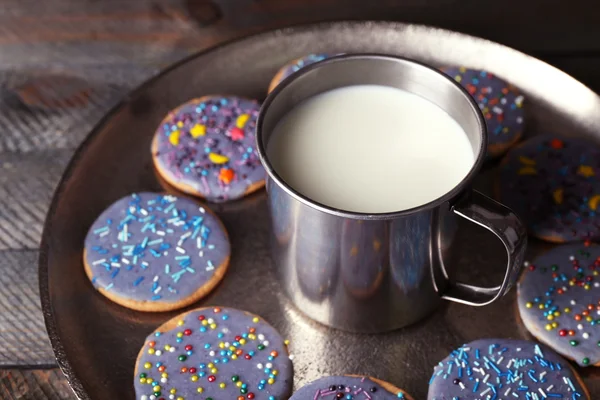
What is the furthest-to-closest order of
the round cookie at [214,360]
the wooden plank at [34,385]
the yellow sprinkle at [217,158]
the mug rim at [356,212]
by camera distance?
the yellow sprinkle at [217,158] → the wooden plank at [34,385] → the round cookie at [214,360] → the mug rim at [356,212]

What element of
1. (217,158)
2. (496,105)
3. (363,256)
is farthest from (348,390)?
(496,105)

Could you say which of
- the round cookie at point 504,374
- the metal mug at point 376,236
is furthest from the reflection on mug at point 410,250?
the round cookie at point 504,374

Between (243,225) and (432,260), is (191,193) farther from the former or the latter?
(432,260)

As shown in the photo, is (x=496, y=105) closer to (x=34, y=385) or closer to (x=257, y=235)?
(x=257, y=235)

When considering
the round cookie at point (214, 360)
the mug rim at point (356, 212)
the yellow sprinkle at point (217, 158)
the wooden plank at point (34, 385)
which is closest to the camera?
the mug rim at point (356, 212)

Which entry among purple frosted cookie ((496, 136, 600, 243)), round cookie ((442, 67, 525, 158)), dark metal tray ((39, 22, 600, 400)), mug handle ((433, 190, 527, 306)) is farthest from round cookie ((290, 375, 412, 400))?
round cookie ((442, 67, 525, 158))

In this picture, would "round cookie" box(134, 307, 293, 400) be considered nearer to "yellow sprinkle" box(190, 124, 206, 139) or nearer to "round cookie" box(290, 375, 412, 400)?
"round cookie" box(290, 375, 412, 400)

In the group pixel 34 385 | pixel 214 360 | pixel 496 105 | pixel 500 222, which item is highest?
pixel 500 222

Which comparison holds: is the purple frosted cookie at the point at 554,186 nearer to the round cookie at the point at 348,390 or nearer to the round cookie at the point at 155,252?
the round cookie at the point at 348,390
